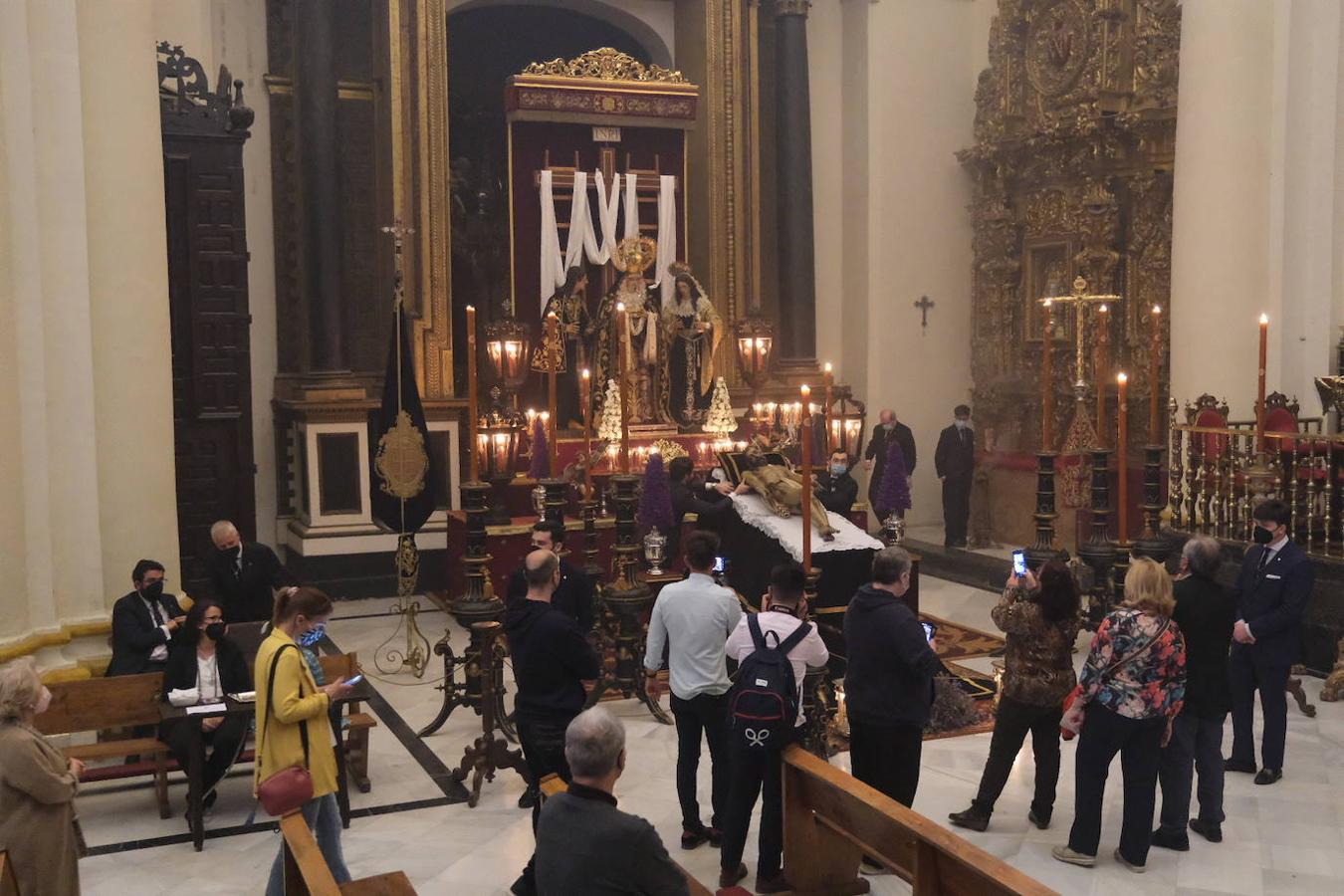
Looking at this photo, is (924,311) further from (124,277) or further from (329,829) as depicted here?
(329,829)

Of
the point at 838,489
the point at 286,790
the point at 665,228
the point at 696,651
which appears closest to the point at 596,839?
the point at 286,790

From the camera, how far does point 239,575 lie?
9.41 m

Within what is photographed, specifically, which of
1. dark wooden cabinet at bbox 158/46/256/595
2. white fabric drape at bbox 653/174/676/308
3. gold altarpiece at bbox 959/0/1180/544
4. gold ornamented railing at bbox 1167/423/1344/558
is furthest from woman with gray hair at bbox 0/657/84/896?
white fabric drape at bbox 653/174/676/308

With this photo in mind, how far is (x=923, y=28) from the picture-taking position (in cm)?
1689

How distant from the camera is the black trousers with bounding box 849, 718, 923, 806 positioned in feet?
20.3

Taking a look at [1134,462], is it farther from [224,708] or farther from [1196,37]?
[224,708]

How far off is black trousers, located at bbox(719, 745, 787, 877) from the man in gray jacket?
2.08 metres

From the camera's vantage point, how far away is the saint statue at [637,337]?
15.1m

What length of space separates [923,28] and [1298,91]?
5512 mm

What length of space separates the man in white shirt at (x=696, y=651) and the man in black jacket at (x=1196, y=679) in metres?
2.14

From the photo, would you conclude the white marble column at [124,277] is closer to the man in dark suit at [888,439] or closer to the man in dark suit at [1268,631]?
the man in dark suit at [1268,631]

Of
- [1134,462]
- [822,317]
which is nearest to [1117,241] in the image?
[1134,462]

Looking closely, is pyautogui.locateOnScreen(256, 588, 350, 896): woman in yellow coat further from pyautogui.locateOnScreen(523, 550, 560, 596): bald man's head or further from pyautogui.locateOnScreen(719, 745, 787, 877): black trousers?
pyautogui.locateOnScreen(719, 745, 787, 877): black trousers

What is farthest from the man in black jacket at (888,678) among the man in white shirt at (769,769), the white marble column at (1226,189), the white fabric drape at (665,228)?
the white fabric drape at (665,228)
